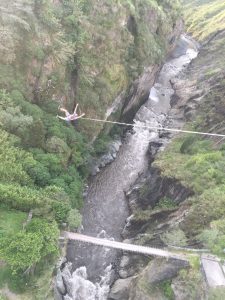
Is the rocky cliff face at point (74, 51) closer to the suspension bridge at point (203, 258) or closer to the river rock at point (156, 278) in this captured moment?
the suspension bridge at point (203, 258)

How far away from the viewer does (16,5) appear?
37938 millimetres

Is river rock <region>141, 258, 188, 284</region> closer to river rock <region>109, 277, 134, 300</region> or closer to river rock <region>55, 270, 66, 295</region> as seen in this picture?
river rock <region>109, 277, 134, 300</region>

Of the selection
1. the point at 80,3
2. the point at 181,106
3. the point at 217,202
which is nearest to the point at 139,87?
the point at 181,106

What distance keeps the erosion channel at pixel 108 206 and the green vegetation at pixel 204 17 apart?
53.2 m

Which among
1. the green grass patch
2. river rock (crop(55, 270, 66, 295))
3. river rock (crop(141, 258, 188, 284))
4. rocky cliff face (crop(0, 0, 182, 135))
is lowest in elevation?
river rock (crop(55, 270, 66, 295))

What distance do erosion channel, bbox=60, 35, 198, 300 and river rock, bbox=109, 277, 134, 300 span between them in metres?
0.61

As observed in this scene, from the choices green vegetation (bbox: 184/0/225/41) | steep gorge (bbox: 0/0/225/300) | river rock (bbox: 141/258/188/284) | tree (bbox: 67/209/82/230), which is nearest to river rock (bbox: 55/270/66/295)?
steep gorge (bbox: 0/0/225/300)

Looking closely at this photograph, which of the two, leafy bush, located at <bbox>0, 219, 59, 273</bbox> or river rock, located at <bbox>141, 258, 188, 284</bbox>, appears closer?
leafy bush, located at <bbox>0, 219, 59, 273</bbox>

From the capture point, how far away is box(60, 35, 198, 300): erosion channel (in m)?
33.5

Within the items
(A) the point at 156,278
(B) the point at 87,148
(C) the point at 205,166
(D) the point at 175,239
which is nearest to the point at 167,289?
(A) the point at 156,278

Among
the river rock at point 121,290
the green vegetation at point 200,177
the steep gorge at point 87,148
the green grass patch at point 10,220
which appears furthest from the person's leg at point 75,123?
the river rock at point 121,290

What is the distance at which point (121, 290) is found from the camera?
106 feet

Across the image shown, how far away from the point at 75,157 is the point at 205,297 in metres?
17.7

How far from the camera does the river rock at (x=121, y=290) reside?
32.0m
